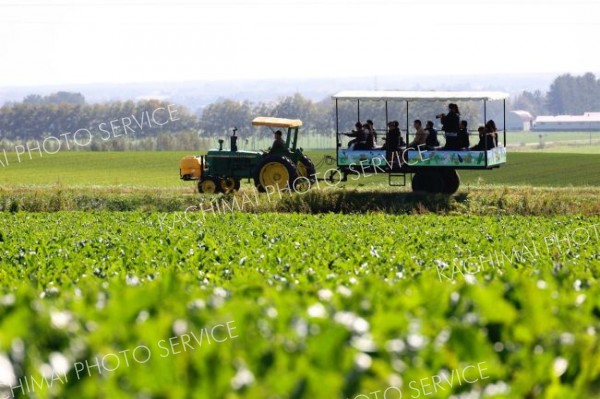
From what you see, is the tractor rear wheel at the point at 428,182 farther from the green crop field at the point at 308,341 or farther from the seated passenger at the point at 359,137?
the green crop field at the point at 308,341

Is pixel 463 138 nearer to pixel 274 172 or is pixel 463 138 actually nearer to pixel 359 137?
pixel 359 137

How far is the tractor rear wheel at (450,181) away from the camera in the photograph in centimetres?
3203

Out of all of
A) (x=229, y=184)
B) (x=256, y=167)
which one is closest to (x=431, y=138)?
(x=256, y=167)

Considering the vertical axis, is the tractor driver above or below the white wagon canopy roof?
below

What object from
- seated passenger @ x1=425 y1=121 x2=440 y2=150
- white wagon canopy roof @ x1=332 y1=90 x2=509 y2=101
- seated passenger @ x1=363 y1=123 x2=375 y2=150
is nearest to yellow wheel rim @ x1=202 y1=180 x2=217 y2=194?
white wagon canopy roof @ x1=332 y1=90 x2=509 y2=101

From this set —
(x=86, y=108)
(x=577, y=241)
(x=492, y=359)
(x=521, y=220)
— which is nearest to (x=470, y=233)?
(x=577, y=241)

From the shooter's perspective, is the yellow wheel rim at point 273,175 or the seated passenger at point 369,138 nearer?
the seated passenger at point 369,138

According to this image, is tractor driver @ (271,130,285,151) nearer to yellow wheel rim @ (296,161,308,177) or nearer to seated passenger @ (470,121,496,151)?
yellow wheel rim @ (296,161,308,177)

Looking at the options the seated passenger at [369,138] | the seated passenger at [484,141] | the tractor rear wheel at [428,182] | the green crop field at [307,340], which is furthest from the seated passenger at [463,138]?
the green crop field at [307,340]

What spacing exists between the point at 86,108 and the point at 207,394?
134 meters

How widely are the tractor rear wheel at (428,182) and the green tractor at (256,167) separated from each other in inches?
113

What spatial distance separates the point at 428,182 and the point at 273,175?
4.29 m

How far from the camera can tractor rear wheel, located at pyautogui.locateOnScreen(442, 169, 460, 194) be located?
3203 cm

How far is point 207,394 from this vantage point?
13.1ft
